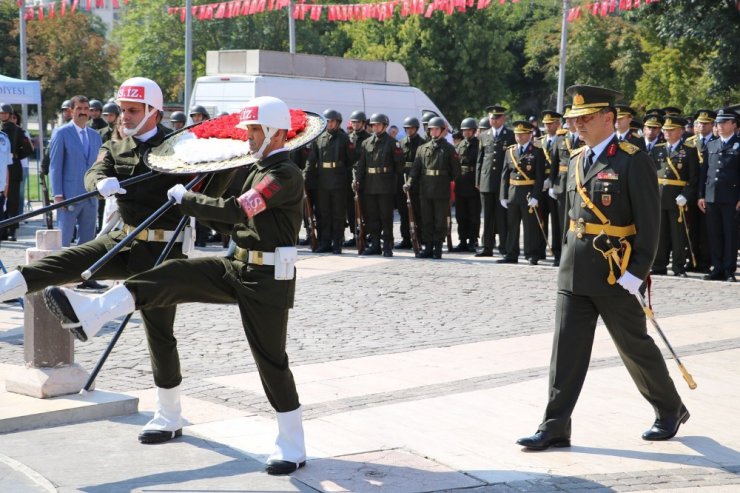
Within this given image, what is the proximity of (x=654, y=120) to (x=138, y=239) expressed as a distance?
35.3 feet

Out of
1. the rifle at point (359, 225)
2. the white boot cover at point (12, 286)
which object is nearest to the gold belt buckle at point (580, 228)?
the white boot cover at point (12, 286)

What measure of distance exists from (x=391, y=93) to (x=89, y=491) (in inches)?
815

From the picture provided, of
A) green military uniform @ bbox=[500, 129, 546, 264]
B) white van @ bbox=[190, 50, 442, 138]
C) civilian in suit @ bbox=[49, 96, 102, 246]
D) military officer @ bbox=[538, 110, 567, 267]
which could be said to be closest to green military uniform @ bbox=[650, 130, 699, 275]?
military officer @ bbox=[538, 110, 567, 267]

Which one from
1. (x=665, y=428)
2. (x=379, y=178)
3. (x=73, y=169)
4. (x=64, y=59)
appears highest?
(x=64, y=59)

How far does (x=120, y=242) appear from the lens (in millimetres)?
6449

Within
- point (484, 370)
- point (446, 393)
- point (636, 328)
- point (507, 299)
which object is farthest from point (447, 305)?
point (636, 328)

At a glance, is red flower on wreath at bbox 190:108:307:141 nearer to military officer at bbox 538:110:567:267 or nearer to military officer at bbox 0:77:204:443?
military officer at bbox 0:77:204:443

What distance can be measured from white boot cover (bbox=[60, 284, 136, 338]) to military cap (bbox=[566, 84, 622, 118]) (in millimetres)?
2809

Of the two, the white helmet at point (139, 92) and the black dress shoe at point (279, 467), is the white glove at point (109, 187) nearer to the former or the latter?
the white helmet at point (139, 92)

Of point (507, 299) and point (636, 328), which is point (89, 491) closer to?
point (636, 328)

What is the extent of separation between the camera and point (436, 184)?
17250 millimetres

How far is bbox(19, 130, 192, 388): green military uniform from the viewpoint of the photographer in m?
6.61

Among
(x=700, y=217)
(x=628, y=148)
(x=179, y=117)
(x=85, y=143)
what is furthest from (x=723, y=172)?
(x=179, y=117)

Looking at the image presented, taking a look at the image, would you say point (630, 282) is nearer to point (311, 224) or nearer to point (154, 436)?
point (154, 436)
